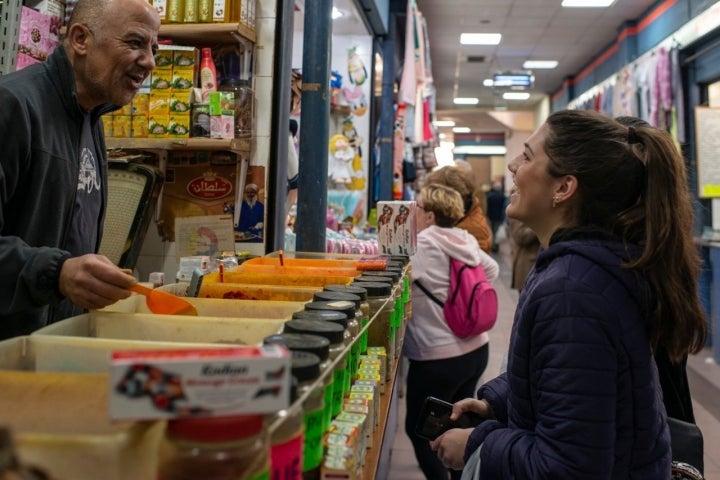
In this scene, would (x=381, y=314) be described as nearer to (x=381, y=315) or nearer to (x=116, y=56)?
(x=381, y=315)

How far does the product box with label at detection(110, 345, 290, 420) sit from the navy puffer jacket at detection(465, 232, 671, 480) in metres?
0.85

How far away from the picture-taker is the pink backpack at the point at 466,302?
305 centimetres

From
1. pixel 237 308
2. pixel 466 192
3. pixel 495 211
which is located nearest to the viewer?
pixel 237 308

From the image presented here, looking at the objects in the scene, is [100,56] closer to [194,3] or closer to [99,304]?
[99,304]

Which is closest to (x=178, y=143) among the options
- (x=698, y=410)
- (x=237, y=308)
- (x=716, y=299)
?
(x=237, y=308)

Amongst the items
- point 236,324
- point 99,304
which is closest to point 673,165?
point 236,324

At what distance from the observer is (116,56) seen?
1821 millimetres

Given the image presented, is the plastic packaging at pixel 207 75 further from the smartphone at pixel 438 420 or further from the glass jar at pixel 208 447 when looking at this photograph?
the glass jar at pixel 208 447

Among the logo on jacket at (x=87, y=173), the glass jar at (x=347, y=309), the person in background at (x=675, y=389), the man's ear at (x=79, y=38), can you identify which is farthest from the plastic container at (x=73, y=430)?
the person in background at (x=675, y=389)

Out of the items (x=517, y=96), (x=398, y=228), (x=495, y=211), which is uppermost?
(x=517, y=96)

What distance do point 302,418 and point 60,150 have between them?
1.22 m

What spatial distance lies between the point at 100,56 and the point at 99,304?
917mm

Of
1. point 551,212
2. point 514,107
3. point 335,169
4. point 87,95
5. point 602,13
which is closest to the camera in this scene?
point 551,212

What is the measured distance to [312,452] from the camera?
0.97 m
